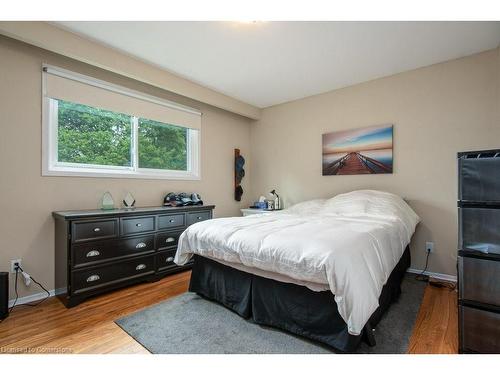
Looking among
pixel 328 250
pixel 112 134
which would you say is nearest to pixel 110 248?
pixel 112 134

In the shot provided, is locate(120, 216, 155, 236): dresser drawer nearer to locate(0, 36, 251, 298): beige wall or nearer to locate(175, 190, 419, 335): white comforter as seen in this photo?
locate(0, 36, 251, 298): beige wall

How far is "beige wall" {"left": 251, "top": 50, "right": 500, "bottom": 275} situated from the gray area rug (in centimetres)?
110

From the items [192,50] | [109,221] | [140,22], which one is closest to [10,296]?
[109,221]

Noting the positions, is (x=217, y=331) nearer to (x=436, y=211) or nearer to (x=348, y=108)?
(x=436, y=211)

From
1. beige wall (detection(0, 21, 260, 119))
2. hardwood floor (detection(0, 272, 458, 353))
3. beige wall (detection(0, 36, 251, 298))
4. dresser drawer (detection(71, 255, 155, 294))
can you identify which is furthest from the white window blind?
hardwood floor (detection(0, 272, 458, 353))

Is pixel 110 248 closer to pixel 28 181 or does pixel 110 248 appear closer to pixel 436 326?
pixel 28 181

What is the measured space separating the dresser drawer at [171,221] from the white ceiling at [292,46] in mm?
1760

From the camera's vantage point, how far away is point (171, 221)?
3023 millimetres

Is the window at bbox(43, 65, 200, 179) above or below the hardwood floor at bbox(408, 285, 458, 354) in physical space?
above

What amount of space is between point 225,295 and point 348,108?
2.92 metres

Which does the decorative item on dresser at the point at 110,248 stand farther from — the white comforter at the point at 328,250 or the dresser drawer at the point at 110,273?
the white comforter at the point at 328,250

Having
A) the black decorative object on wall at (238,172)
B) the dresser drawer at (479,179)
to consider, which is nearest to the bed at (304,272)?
the dresser drawer at (479,179)

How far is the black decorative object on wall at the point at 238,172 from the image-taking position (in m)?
4.41

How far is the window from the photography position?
2.52 meters
